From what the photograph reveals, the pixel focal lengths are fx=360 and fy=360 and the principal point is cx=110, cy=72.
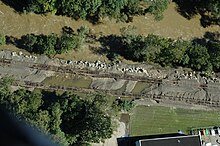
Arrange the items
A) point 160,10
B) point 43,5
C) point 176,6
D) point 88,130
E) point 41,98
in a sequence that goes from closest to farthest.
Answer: point 88,130
point 41,98
point 43,5
point 160,10
point 176,6

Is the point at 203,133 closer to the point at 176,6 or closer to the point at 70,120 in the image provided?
the point at 70,120

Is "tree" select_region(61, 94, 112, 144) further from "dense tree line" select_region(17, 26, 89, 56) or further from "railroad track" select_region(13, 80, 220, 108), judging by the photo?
"dense tree line" select_region(17, 26, 89, 56)

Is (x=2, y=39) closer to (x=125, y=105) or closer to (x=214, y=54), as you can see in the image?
(x=125, y=105)

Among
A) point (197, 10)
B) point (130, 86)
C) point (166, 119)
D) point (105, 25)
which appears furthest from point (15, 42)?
point (197, 10)

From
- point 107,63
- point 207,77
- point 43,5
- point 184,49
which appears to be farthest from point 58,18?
point 207,77

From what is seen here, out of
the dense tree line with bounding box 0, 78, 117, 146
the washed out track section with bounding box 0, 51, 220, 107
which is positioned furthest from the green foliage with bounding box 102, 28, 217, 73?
the dense tree line with bounding box 0, 78, 117, 146

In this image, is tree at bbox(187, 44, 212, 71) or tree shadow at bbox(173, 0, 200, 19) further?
tree shadow at bbox(173, 0, 200, 19)

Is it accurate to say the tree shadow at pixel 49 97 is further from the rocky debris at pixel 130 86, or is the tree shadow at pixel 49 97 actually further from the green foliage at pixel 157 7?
the green foliage at pixel 157 7
